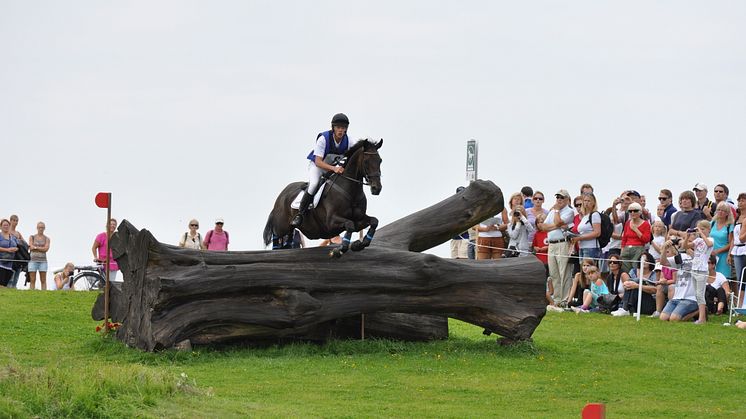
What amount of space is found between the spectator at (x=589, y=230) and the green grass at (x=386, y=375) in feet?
7.77

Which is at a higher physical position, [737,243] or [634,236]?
[634,236]

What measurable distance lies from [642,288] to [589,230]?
1395 mm

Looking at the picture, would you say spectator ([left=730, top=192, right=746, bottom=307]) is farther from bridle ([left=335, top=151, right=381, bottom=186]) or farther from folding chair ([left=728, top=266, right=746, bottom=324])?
bridle ([left=335, top=151, right=381, bottom=186])

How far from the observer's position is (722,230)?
63.9ft

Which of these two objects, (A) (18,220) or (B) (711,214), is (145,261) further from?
(A) (18,220)

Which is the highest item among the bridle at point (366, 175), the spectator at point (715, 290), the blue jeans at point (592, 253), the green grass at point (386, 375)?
the bridle at point (366, 175)

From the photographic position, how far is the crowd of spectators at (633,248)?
19344 millimetres

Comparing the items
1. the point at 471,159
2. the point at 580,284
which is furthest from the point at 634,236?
the point at 471,159

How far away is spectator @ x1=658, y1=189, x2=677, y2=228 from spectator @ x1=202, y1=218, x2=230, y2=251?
27.9 ft

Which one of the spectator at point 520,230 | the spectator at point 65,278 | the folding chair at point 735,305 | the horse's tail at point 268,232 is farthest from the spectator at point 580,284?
the spectator at point 65,278

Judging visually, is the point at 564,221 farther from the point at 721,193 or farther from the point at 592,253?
the point at 721,193

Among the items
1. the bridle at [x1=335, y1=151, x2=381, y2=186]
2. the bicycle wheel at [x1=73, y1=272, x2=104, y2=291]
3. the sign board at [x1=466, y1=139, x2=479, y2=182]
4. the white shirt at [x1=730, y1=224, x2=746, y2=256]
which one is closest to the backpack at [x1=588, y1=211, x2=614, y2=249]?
the white shirt at [x1=730, y1=224, x2=746, y2=256]

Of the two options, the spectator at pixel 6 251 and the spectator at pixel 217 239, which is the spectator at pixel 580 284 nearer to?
the spectator at pixel 217 239

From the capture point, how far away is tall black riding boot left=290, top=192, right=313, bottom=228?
1548 cm
